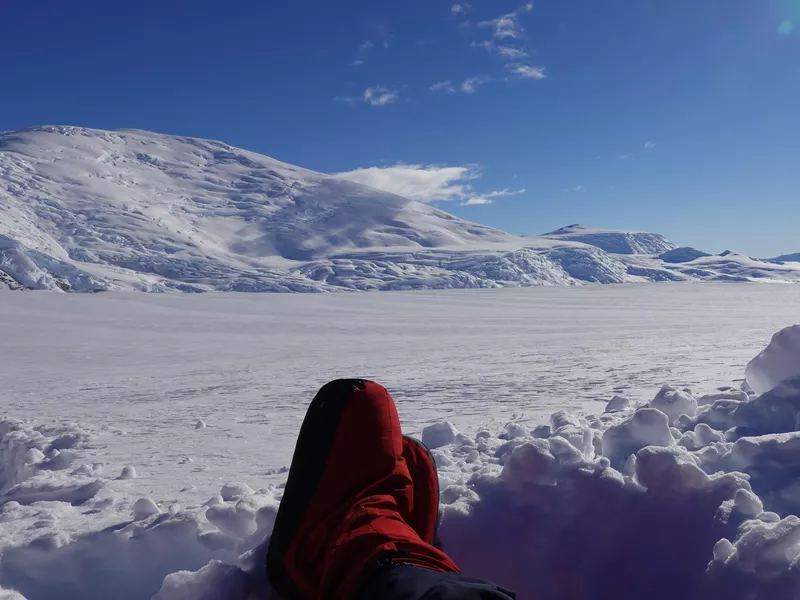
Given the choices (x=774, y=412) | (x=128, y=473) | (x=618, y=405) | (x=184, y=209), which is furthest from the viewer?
(x=184, y=209)

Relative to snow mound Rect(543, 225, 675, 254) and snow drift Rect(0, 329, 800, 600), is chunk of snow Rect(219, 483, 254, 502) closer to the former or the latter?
snow drift Rect(0, 329, 800, 600)

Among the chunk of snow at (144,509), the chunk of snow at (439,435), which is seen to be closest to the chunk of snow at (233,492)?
the chunk of snow at (144,509)

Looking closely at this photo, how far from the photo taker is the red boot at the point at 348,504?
134 cm

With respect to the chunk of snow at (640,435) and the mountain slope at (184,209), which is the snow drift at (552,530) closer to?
the chunk of snow at (640,435)

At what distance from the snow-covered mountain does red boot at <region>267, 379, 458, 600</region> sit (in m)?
36.1

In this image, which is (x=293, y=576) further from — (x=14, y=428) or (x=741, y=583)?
(x=14, y=428)

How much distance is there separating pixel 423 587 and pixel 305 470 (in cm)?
85

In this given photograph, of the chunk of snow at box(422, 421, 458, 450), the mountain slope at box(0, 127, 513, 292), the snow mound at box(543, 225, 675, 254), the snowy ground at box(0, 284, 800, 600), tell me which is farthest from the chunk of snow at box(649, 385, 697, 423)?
the snow mound at box(543, 225, 675, 254)

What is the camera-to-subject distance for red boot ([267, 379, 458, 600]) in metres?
1.34

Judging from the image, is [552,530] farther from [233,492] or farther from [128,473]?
[128,473]

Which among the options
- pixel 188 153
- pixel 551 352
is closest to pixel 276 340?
pixel 551 352

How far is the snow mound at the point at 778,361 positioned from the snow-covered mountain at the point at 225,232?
3671cm

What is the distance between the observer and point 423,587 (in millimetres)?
1083

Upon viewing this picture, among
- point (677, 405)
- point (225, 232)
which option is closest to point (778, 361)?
point (677, 405)
